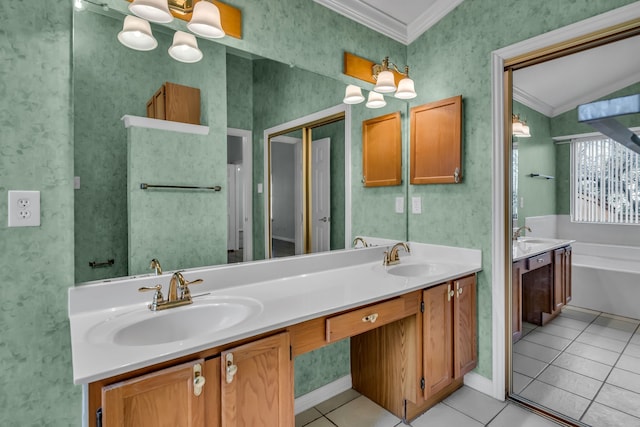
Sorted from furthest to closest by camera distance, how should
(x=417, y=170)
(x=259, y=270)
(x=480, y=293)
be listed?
(x=417, y=170), (x=480, y=293), (x=259, y=270)

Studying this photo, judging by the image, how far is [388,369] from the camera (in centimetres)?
194

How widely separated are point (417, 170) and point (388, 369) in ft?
4.55

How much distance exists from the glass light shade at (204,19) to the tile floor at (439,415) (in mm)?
2100

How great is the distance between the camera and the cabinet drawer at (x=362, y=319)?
1.34m

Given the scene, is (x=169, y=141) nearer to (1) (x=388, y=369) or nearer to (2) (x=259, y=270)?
(2) (x=259, y=270)

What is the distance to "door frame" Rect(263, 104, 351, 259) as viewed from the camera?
1.75 m

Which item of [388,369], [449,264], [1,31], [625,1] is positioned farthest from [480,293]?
[1,31]

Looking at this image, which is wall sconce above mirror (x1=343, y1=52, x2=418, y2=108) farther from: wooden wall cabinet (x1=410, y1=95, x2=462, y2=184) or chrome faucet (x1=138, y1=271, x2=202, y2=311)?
chrome faucet (x1=138, y1=271, x2=202, y2=311)

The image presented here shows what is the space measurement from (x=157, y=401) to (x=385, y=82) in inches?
82.6

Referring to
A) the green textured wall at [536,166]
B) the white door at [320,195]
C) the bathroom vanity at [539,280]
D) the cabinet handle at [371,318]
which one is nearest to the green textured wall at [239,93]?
the white door at [320,195]

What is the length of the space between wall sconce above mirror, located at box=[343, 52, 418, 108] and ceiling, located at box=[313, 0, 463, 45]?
0.25m

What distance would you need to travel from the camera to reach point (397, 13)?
2320mm

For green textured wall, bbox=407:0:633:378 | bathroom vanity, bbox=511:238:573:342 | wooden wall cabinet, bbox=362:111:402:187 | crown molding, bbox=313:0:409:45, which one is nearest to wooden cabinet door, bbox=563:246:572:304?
bathroom vanity, bbox=511:238:573:342

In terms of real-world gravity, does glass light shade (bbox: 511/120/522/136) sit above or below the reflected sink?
above
